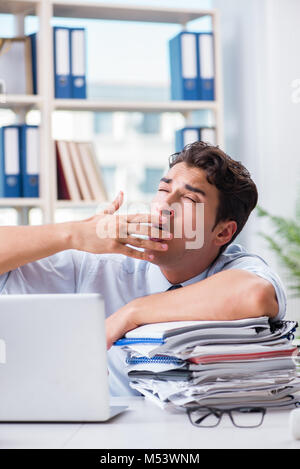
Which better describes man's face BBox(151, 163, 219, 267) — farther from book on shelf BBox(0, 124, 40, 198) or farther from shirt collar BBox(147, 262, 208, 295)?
book on shelf BBox(0, 124, 40, 198)

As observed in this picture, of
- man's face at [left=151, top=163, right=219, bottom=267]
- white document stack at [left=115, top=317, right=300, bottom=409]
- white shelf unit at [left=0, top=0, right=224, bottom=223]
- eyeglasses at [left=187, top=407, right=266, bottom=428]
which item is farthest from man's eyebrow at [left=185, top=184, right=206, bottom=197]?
white shelf unit at [left=0, top=0, right=224, bottom=223]

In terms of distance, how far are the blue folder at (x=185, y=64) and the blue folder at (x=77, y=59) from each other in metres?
0.45

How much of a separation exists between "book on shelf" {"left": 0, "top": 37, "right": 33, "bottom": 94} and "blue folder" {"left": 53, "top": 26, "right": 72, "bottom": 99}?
125mm

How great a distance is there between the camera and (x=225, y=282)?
1.12 meters

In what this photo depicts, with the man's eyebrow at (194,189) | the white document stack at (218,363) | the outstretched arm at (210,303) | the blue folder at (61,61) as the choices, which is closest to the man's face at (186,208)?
the man's eyebrow at (194,189)

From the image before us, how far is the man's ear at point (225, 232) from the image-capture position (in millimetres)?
1500

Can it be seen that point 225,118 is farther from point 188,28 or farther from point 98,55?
point 98,55

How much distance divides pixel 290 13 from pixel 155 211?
207 cm

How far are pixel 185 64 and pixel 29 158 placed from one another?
86cm

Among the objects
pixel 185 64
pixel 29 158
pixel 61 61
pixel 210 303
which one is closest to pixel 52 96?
pixel 61 61

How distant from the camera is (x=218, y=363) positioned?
0.98 metres

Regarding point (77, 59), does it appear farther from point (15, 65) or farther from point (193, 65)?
point (193, 65)

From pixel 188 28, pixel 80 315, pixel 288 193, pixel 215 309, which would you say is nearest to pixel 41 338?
pixel 80 315

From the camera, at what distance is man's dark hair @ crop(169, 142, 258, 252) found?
57.8 inches
